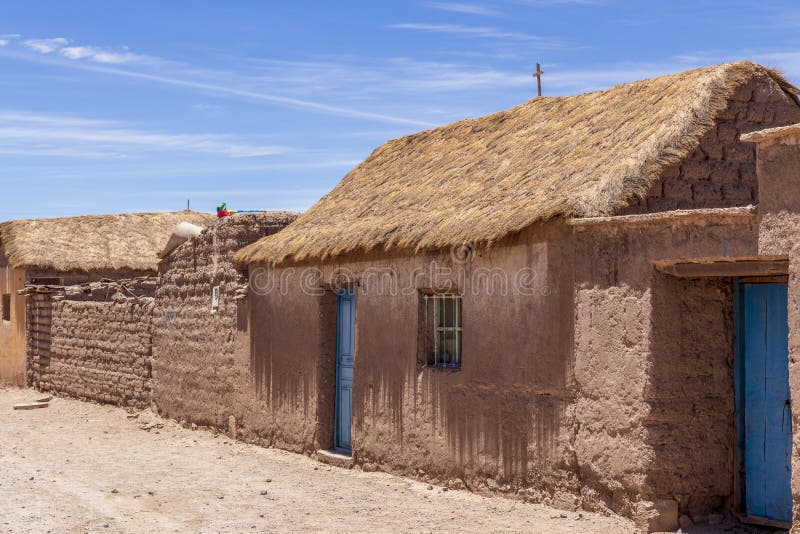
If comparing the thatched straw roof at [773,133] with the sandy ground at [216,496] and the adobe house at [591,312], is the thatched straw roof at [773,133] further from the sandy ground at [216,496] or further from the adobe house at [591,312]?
the sandy ground at [216,496]

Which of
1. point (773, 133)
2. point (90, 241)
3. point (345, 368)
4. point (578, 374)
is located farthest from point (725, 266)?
point (90, 241)

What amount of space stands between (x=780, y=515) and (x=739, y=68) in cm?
374

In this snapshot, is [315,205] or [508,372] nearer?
[508,372]

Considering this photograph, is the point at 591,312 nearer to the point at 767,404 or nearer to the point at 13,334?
the point at 767,404

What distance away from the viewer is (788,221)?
249 inches

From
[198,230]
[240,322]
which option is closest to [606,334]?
[240,322]

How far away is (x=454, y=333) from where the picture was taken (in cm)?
949

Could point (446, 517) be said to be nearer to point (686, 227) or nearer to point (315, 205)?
point (686, 227)

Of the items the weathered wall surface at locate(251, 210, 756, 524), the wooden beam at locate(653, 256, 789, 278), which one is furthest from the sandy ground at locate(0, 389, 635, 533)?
the wooden beam at locate(653, 256, 789, 278)

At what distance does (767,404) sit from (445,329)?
126 inches

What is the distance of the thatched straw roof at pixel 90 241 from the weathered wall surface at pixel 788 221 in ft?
57.6

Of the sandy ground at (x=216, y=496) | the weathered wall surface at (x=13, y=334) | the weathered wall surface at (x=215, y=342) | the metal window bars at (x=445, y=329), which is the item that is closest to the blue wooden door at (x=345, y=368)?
the weathered wall surface at (x=215, y=342)

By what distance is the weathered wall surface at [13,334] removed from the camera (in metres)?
20.1

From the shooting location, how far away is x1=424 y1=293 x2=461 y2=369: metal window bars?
372 inches
